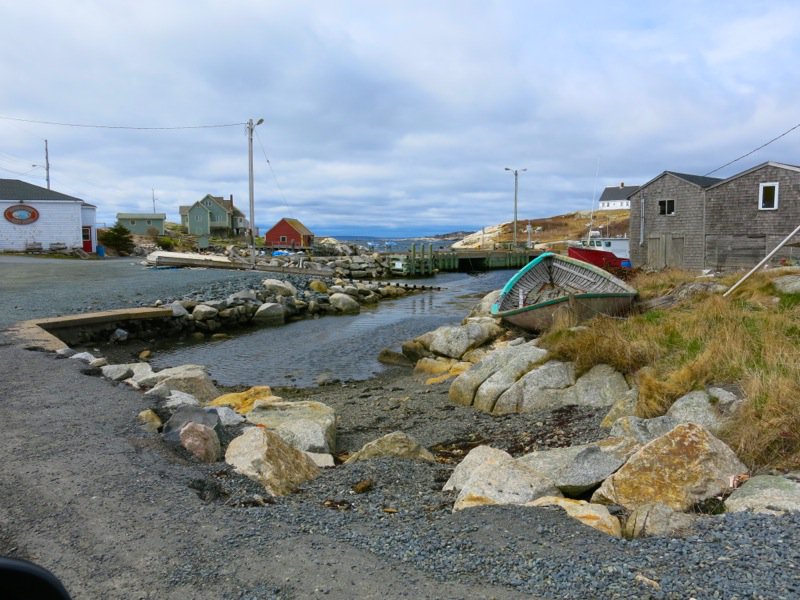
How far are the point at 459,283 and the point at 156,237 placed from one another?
37029 mm

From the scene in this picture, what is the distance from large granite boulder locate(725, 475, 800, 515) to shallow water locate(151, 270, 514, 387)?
10.7m

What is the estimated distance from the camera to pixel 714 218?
102 ft

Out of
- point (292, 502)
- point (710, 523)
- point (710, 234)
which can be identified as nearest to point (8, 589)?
point (292, 502)

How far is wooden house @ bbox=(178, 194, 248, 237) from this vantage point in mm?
76250

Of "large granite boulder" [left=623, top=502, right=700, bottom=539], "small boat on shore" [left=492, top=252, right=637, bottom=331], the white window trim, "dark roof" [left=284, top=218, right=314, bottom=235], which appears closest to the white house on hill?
"dark roof" [left=284, top=218, right=314, bottom=235]

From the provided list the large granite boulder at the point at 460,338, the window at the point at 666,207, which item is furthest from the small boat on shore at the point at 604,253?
the large granite boulder at the point at 460,338

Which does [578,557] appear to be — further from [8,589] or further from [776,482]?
[8,589]

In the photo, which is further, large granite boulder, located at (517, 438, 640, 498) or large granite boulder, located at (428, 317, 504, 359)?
large granite boulder, located at (428, 317, 504, 359)

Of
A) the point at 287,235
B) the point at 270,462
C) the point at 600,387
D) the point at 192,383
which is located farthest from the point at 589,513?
the point at 287,235

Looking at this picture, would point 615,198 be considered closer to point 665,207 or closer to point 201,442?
point 665,207

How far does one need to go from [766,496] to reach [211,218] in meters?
78.9

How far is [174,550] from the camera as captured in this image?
145 inches

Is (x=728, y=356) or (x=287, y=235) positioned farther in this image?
(x=287, y=235)

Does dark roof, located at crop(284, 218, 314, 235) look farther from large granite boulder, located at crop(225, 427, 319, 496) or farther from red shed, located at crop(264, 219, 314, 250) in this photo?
large granite boulder, located at crop(225, 427, 319, 496)
